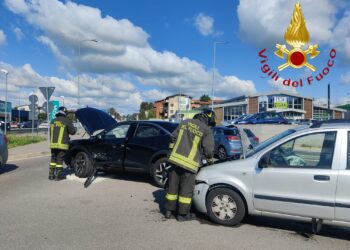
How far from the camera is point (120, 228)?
16.3 ft

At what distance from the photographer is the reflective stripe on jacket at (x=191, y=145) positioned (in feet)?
17.5

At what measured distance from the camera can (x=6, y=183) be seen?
8.22 m

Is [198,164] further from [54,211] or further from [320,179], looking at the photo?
[54,211]

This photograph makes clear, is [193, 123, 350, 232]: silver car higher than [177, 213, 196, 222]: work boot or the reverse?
higher

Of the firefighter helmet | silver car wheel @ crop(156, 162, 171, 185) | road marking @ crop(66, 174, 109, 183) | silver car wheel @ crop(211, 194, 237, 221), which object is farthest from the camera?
the firefighter helmet

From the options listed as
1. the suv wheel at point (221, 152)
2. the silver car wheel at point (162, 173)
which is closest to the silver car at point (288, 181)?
the silver car wheel at point (162, 173)

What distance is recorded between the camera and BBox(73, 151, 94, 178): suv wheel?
8.80 meters

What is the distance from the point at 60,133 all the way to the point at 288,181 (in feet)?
19.5

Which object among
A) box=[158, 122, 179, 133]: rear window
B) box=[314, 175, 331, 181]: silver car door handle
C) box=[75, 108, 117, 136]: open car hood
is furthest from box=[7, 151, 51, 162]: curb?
box=[314, 175, 331, 181]: silver car door handle

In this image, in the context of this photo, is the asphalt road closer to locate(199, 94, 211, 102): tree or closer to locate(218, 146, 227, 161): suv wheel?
locate(218, 146, 227, 161): suv wheel

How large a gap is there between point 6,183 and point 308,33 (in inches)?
1053

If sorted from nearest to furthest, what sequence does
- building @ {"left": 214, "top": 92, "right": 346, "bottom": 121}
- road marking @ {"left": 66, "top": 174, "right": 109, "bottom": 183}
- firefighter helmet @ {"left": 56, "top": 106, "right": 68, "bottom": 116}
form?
road marking @ {"left": 66, "top": 174, "right": 109, "bottom": 183} < firefighter helmet @ {"left": 56, "top": 106, "right": 68, "bottom": 116} < building @ {"left": 214, "top": 92, "right": 346, "bottom": 121}

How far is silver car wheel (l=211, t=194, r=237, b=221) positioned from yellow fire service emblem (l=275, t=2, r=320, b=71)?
2554 cm

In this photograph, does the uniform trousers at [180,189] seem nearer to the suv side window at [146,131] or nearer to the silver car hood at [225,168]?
the silver car hood at [225,168]
